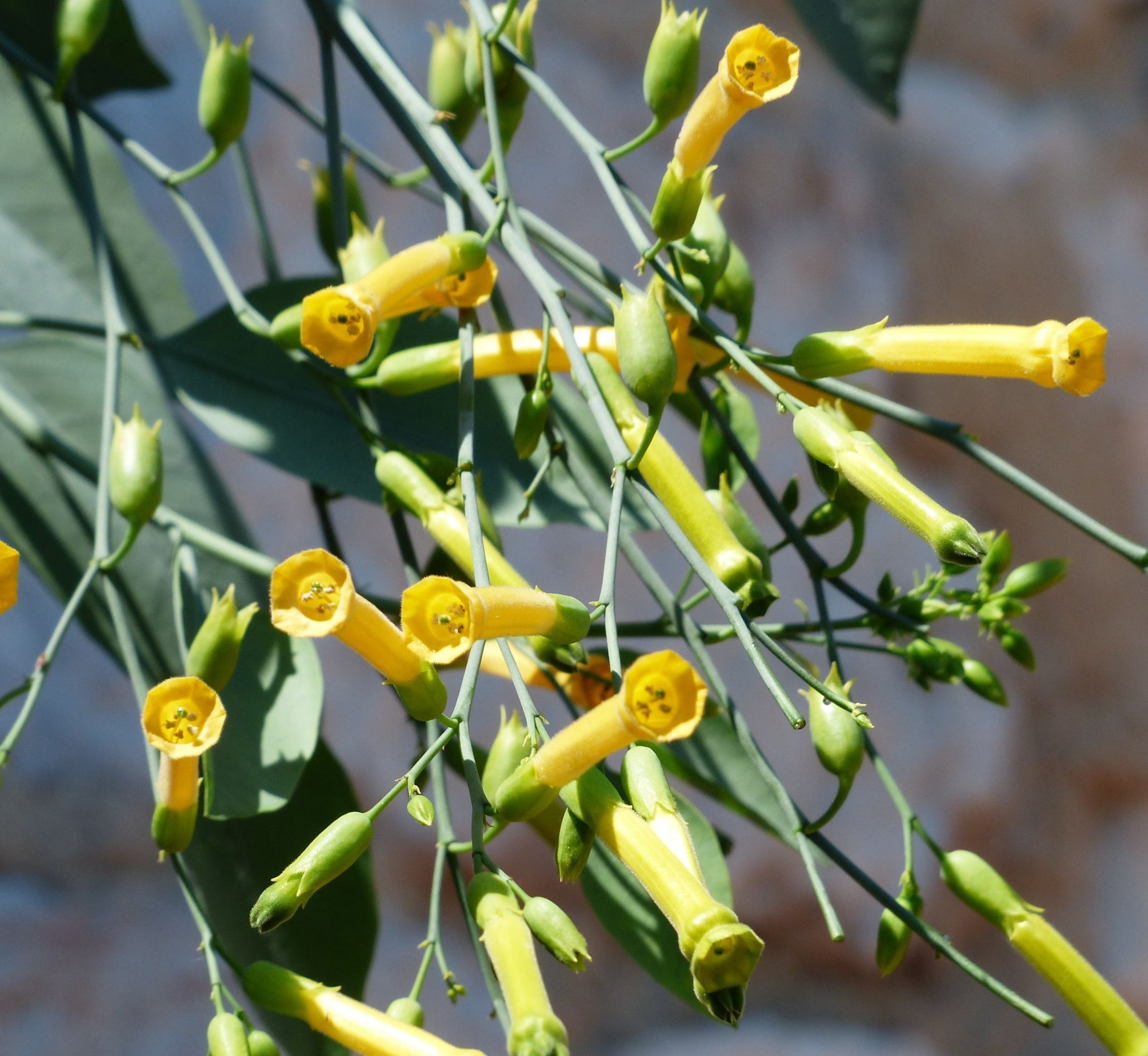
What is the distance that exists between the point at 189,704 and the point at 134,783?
0.66m

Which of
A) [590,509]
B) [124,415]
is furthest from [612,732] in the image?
[124,415]

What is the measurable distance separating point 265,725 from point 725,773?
0.50 feet

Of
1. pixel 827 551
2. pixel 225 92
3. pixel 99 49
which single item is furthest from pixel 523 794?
pixel 827 551

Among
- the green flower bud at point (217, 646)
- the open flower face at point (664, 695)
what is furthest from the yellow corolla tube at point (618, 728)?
the green flower bud at point (217, 646)

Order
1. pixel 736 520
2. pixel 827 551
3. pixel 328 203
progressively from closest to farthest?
pixel 736 520
pixel 328 203
pixel 827 551

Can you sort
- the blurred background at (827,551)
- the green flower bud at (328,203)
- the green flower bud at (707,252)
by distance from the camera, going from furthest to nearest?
1. the blurred background at (827,551)
2. the green flower bud at (328,203)
3. the green flower bud at (707,252)

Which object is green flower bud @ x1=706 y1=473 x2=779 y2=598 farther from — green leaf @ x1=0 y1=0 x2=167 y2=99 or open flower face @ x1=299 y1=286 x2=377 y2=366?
green leaf @ x1=0 y1=0 x2=167 y2=99

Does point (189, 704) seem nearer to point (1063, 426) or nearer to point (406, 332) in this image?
point (406, 332)

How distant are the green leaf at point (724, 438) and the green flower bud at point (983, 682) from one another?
Result: 3.3 inches

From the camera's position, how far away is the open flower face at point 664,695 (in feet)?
0.67

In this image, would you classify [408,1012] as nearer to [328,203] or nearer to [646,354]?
[646,354]

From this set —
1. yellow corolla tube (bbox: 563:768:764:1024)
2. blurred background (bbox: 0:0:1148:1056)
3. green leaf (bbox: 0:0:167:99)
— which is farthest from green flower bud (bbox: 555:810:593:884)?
blurred background (bbox: 0:0:1148:1056)

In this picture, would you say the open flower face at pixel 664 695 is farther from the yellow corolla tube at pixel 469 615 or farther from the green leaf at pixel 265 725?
the green leaf at pixel 265 725

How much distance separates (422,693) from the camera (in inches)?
9.7
